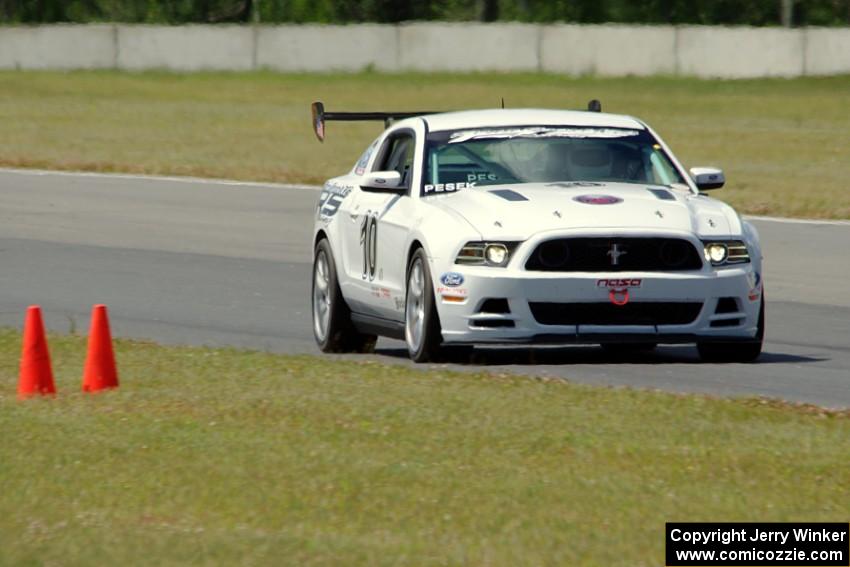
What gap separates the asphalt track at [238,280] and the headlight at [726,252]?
63 cm

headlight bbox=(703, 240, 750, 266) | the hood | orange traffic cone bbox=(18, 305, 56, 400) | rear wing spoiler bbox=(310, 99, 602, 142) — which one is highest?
rear wing spoiler bbox=(310, 99, 602, 142)

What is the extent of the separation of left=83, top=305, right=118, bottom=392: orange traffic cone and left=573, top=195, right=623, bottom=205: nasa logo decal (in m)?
2.83

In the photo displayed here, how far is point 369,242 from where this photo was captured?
12.1m

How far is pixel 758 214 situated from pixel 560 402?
13.3 metres

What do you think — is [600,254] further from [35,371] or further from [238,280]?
[238,280]

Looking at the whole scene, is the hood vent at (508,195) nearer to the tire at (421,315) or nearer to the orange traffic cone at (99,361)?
the tire at (421,315)

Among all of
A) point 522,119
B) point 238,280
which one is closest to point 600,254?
point 522,119

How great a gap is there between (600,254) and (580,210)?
12.1 inches

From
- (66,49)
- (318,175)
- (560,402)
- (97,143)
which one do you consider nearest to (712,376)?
(560,402)

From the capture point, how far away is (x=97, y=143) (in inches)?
1379

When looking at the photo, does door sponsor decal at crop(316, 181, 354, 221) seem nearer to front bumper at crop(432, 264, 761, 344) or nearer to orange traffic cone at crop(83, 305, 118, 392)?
front bumper at crop(432, 264, 761, 344)

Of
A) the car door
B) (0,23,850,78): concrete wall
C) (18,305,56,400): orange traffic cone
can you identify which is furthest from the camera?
(0,23,850,78): concrete wall

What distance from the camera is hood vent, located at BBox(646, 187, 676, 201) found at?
11.3 meters

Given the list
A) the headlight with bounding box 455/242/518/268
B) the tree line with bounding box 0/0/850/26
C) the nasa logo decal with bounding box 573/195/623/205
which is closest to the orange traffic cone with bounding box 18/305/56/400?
the headlight with bounding box 455/242/518/268
